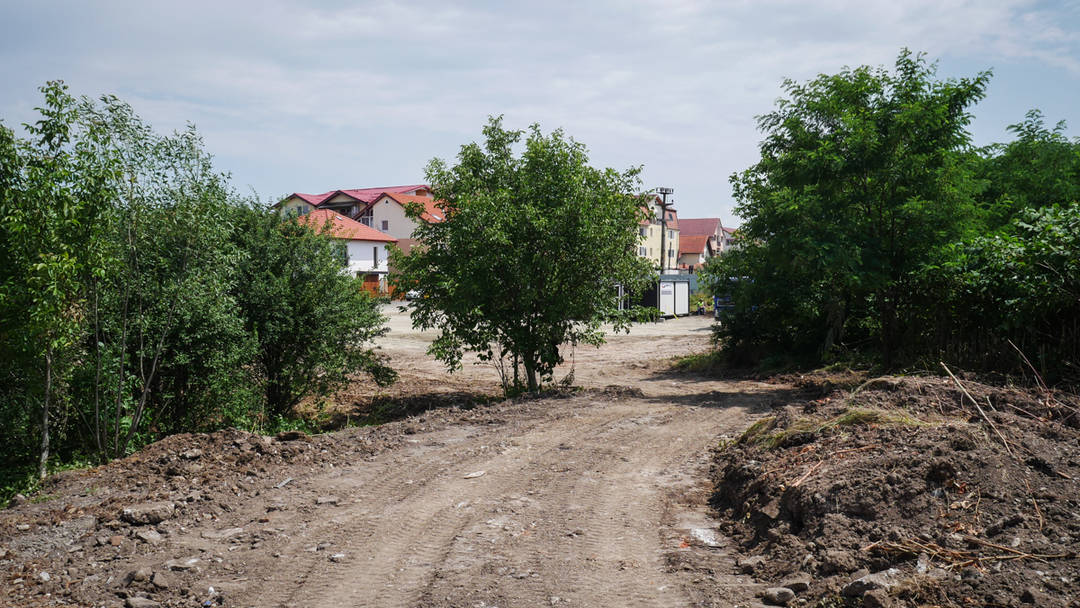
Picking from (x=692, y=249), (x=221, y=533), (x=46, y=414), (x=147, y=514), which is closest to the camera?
(x=221, y=533)

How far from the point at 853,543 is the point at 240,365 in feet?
35.4

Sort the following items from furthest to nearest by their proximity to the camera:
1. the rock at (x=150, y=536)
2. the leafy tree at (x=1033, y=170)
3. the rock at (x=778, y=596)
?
the leafy tree at (x=1033, y=170), the rock at (x=150, y=536), the rock at (x=778, y=596)

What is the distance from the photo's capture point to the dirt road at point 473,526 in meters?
4.75

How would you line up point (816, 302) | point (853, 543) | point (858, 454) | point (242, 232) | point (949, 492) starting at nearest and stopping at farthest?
point (853, 543)
point (949, 492)
point (858, 454)
point (242, 232)
point (816, 302)

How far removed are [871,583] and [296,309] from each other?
470 inches

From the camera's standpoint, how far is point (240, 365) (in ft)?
40.7

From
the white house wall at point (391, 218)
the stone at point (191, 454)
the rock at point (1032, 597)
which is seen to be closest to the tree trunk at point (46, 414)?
the stone at point (191, 454)

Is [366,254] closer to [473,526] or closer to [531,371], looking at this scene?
[531,371]

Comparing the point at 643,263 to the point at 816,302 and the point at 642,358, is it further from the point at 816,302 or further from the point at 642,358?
the point at 642,358

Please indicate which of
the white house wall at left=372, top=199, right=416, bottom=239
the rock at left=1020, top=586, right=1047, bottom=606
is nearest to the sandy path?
the rock at left=1020, top=586, right=1047, bottom=606

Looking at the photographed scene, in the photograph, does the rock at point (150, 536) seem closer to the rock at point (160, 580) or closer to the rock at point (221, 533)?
the rock at point (221, 533)

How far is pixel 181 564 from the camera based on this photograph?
Result: 16.9ft

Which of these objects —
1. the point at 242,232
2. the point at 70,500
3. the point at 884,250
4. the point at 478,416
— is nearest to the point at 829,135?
the point at 884,250

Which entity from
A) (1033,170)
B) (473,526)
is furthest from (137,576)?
(1033,170)
